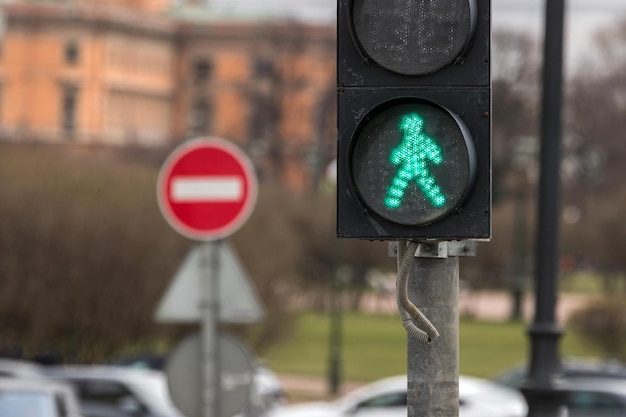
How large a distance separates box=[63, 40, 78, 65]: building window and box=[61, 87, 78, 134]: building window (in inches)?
91.2

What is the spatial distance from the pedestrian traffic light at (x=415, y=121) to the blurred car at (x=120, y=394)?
55.3ft

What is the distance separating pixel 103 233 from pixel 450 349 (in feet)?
113

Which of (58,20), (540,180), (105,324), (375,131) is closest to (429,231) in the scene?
(375,131)

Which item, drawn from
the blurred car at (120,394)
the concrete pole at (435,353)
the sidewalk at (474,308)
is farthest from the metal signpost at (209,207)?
the sidewalk at (474,308)

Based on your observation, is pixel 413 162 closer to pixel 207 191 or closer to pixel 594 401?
pixel 207 191

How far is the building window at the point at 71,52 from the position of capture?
430ft

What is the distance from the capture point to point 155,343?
41625 millimetres

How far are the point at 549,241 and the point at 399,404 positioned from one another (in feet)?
44.3

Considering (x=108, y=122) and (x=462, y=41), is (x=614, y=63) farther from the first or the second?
(x=462, y=41)

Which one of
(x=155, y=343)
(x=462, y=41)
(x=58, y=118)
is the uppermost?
(x=58, y=118)

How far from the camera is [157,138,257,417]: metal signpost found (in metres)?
10.4

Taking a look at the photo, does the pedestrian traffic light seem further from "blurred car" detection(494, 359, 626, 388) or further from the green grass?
the green grass

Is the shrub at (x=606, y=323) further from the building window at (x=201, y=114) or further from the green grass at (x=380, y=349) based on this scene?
the building window at (x=201, y=114)

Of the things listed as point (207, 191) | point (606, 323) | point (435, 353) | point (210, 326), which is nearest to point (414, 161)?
point (435, 353)
